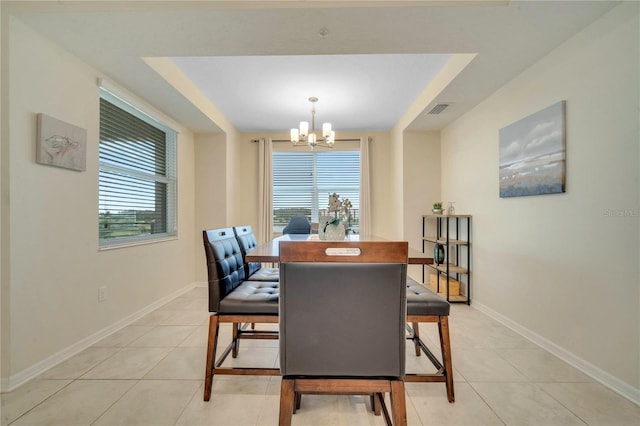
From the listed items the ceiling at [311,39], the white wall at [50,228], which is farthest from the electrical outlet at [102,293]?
the ceiling at [311,39]

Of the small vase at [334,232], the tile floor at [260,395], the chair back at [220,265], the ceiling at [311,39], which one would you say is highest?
the ceiling at [311,39]

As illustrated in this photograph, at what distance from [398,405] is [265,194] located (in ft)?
13.0

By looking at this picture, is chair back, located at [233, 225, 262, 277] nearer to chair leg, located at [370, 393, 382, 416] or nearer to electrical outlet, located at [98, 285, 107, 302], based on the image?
chair leg, located at [370, 393, 382, 416]

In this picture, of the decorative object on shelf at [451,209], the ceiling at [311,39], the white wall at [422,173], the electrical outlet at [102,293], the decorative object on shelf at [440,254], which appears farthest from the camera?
the white wall at [422,173]

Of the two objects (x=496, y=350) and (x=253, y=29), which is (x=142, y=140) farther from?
(x=496, y=350)

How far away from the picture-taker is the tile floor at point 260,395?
1420 mm

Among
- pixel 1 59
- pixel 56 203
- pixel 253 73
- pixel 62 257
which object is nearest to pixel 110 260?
pixel 62 257

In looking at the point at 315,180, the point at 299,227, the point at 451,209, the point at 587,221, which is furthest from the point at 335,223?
the point at 315,180

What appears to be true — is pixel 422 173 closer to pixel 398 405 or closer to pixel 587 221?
pixel 587 221

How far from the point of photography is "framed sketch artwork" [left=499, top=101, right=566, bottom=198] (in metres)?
2.04

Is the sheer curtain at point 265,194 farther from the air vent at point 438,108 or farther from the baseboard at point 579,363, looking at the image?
the baseboard at point 579,363

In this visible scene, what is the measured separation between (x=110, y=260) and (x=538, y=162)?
3.63 m

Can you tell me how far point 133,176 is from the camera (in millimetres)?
2877

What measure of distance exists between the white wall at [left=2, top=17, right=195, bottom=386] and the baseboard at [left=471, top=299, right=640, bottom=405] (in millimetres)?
3482
